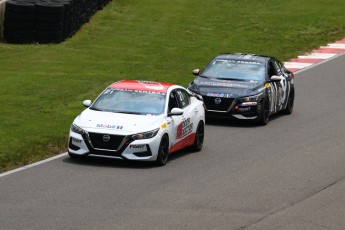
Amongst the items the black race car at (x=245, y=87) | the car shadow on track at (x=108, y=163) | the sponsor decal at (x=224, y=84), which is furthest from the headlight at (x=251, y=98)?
the car shadow on track at (x=108, y=163)

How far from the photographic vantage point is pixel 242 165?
1894cm

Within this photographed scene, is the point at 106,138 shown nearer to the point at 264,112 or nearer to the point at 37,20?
the point at 264,112

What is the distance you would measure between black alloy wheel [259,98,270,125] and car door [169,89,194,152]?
3529 mm

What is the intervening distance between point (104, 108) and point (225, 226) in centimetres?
576

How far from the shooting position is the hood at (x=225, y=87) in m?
23.5

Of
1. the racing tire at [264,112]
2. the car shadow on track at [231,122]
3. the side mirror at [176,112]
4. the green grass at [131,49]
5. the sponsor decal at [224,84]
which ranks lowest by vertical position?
the green grass at [131,49]

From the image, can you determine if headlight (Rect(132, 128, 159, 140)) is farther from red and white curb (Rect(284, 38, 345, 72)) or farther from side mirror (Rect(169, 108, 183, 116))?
red and white curb (Rect(284, 38, 345, 72))

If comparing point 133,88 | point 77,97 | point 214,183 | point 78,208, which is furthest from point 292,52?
point 78,208

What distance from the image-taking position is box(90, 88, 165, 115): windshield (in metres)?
Answer: 19.1

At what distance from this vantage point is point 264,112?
78.0 feet

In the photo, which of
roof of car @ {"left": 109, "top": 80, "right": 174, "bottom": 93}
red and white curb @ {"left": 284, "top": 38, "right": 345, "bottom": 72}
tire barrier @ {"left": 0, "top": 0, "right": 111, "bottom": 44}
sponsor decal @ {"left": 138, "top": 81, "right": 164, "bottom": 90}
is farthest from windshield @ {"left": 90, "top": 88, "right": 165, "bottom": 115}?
red and white curb @ {"left": 284, "top": 38, "right": 345, "bottom": 72}

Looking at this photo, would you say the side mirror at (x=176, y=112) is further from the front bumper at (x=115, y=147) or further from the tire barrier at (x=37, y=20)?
the tire barrier at (x=37, y=20)

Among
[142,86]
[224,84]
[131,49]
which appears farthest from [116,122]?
[131,49]

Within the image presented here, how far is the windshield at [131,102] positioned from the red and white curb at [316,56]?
511 inches
